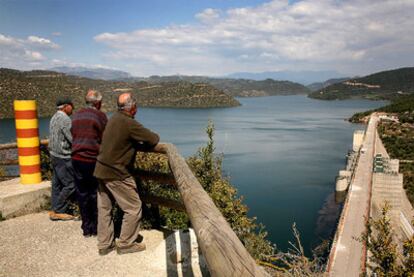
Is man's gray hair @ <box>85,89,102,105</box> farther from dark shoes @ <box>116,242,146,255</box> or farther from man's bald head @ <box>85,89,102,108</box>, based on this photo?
A: dark shoes @ <box>116,242,146,255</box>

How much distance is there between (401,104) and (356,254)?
11471 cm

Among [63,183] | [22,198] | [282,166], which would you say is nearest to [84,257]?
[63,183]

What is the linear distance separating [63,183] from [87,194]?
34.9 inches

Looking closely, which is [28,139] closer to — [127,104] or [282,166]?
[127,104]

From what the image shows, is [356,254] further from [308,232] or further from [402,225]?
[402,225]

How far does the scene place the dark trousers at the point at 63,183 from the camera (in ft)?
16.6

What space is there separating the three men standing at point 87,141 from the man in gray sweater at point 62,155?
26.4 inches

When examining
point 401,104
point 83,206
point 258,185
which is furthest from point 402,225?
point 401,104

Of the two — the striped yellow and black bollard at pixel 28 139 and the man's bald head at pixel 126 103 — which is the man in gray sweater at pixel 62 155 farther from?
the man's bald head at pixel 126 103

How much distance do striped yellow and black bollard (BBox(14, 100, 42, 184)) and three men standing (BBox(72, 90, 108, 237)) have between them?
1.74m

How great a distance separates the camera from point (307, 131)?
292 feet

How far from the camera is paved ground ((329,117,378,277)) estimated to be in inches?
836

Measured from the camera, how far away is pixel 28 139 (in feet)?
18.9

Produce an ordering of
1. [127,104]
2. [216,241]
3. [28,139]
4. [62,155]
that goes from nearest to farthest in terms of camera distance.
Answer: [216,241], [127,104], [62,155], [28,139]
